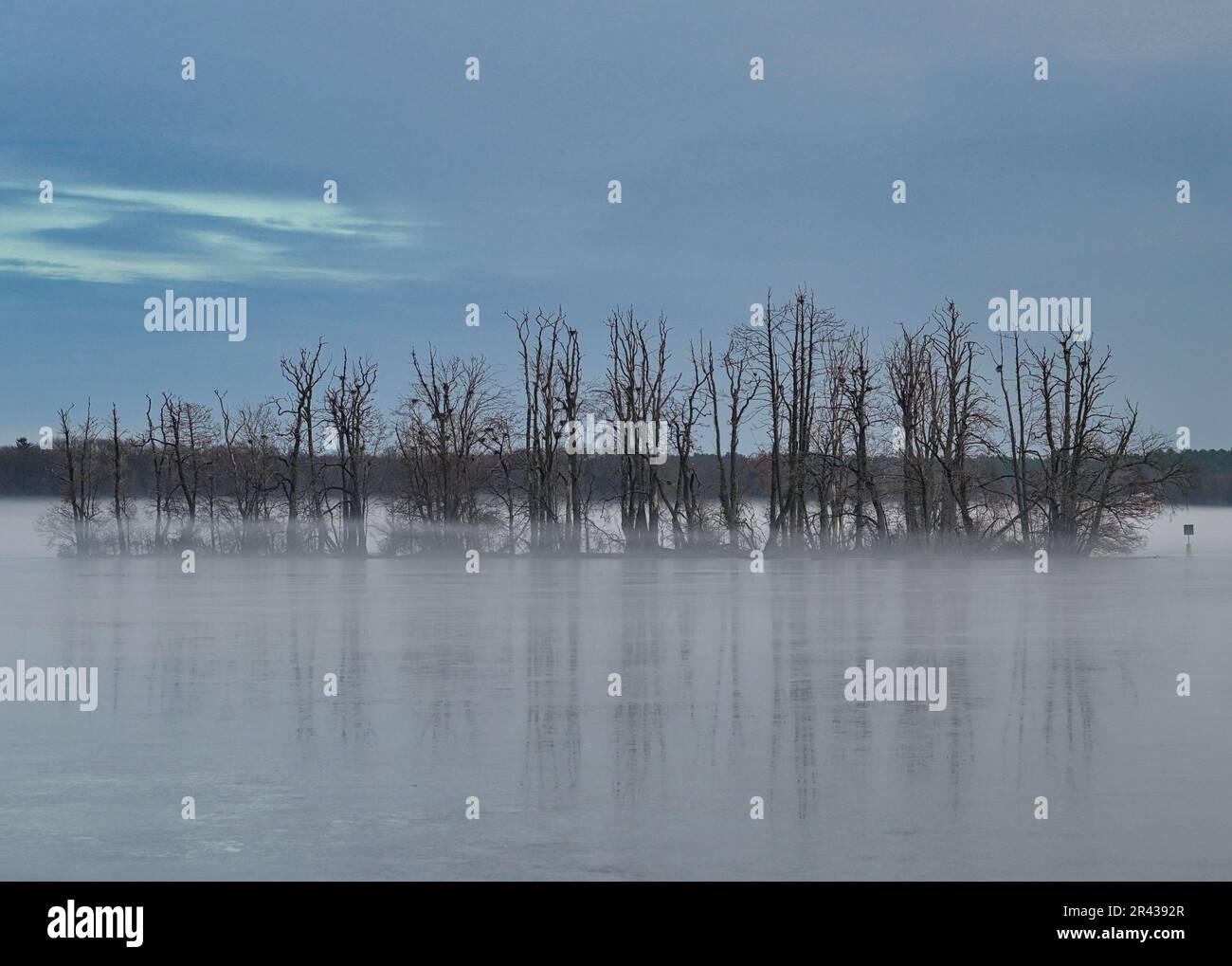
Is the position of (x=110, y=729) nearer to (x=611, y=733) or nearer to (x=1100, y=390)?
(x=611, y=733)

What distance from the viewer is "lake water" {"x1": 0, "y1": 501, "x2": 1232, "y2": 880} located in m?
6.49

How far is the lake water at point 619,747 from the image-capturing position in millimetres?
6492

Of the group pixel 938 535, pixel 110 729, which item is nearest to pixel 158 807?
pixel 110 729
